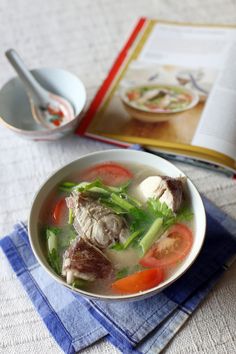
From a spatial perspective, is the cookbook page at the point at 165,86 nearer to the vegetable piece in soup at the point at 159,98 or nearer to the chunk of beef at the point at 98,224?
the vegetable piece in soup at the point at 159,98

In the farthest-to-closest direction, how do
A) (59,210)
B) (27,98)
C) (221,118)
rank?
(27,98)
(221,118)
(59,210)

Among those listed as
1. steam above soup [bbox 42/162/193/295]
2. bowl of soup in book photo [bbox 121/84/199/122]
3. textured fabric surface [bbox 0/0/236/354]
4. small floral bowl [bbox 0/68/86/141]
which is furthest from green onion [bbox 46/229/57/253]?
bowl of soup in book photo [bbox 121/84/199/122]

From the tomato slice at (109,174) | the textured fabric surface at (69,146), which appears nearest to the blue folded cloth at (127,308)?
the textured fabric surface at (69,146)

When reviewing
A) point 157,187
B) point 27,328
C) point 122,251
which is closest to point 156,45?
point 157,187

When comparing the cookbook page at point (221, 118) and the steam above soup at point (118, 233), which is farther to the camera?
the cookbook page at point (221, 118)

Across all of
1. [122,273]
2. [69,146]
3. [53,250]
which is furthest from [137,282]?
[69,146]

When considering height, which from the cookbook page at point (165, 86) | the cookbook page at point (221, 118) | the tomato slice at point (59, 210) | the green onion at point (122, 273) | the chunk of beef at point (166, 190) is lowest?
the cookbook page at point (221, 118)

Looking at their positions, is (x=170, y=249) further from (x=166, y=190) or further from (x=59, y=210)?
(x=59, y=210)

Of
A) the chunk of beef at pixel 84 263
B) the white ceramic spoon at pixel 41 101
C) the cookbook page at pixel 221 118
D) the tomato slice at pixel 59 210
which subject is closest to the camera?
the chunk of beef at pixel 84 263

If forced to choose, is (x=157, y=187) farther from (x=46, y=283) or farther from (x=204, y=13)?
(x=204, y=13)
